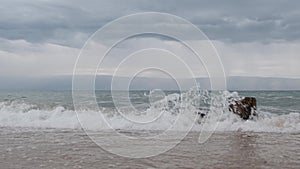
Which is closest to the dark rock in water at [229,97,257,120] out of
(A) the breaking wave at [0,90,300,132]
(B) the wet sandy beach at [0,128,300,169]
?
(A) the breaking wave at [0,90,300,132]

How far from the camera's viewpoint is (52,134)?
11258mm

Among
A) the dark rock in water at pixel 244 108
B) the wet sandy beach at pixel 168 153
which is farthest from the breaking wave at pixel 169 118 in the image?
the wet sandy beach at pixel 168 153

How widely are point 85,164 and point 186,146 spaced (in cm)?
285

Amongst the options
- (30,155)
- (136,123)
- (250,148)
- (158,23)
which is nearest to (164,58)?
(158,23)

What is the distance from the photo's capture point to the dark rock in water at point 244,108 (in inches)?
546

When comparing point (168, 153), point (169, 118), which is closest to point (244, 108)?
point (169, 118)

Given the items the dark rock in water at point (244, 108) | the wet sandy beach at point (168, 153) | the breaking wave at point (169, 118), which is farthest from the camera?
the dark rock in water at point (244, 108)

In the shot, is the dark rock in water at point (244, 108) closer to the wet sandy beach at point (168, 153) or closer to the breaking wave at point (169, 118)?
the breaking wave at point (169, 118)

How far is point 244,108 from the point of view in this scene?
14039 millimetres

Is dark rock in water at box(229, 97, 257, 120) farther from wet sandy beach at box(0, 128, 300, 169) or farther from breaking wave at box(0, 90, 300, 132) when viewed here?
wet sandy beach at box(0, 128, 300, 169)

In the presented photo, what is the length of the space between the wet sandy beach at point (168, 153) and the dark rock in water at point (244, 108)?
303 centimetres

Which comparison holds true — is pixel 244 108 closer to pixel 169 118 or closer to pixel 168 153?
pixel 169 118

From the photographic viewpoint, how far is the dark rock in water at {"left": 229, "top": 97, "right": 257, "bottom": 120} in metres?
13.9

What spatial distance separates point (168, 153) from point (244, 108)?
6.78 meters
